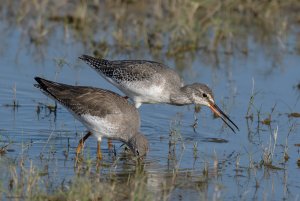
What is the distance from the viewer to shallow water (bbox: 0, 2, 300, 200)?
962cm

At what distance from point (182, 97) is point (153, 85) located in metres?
0.47

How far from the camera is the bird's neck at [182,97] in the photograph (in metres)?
12.1

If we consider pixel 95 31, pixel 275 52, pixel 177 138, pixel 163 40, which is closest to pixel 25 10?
pixel 95 31

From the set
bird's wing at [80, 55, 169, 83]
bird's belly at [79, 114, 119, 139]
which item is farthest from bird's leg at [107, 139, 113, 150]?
bird's wing at [80, 55, 169, 83]

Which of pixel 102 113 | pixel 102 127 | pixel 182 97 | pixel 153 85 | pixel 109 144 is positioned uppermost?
pixel 153 85

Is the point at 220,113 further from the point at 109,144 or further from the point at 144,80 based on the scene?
the point at 109,144

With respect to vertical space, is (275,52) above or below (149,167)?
above

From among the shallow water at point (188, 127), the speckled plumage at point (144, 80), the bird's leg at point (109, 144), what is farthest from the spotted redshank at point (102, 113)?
the speckled plumage at point (144, 80)

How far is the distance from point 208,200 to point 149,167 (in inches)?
61.3

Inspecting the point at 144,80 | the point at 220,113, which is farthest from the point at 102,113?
the point at 220,113

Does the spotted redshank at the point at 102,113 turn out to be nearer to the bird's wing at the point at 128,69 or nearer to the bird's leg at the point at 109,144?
the bird's leg at the point at 109,144

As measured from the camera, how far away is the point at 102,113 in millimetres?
10523

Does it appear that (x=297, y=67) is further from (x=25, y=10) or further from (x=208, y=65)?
(x=25, y=10)

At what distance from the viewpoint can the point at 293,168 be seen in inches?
405
